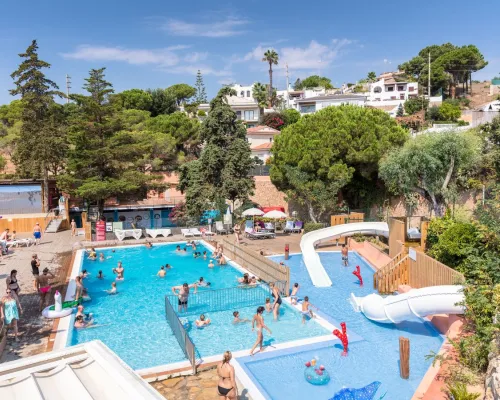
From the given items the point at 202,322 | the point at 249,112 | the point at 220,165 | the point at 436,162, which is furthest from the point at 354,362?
the point at 249,112

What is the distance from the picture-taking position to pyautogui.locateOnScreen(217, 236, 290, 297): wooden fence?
16.4 meters

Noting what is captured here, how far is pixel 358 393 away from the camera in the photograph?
9.24 m

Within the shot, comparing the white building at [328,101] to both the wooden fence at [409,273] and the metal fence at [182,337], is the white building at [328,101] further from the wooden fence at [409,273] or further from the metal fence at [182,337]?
the metal fence at [182,337]

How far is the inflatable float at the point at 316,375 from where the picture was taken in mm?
9977

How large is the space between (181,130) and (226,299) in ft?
122

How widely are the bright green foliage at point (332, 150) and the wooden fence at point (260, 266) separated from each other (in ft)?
28.0

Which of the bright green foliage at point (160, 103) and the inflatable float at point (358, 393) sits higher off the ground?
the bright green foliage at point (160, 103)

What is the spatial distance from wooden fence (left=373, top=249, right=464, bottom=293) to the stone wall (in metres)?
18.6

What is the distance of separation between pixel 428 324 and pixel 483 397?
5692mm

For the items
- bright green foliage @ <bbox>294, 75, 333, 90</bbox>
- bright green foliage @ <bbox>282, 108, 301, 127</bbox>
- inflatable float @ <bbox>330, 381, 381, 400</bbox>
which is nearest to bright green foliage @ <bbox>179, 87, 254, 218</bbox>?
inflatable float @ <bbox>330, 381, 381, 400</bbox>

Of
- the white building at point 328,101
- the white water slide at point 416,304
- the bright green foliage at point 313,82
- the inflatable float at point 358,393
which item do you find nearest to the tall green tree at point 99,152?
the white water slide at point 416,304

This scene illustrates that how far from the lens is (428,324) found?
43.5 ft

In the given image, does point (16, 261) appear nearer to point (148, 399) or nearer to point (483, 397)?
point (148, 399)

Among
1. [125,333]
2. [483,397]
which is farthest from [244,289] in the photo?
[483,397]
